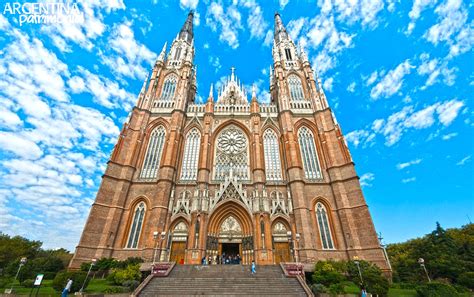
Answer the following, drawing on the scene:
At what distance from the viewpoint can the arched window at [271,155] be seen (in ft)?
77.2

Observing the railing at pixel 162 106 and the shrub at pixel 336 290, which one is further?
the railing at pixel 162 106

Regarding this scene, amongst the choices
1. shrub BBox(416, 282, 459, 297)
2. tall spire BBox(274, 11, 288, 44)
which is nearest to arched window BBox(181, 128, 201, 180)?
shrub BBox(416, 282, 459, 297)

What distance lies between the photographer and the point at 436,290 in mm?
11414

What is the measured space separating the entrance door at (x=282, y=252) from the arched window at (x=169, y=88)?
22084mm

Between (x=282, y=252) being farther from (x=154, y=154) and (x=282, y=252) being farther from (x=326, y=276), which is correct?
(x=154, y=154)

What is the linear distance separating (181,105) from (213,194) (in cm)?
1213

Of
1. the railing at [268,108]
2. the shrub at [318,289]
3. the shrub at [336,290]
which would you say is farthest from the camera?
the railing at [268,108]

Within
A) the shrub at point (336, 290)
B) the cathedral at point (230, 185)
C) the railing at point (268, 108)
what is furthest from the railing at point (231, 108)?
the shrub at point (336, 290)

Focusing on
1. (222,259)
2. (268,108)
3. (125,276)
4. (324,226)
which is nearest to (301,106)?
(268,108)

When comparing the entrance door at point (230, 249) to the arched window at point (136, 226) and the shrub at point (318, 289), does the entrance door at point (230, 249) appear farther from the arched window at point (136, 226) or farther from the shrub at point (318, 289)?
the shrub at point (318, 289)

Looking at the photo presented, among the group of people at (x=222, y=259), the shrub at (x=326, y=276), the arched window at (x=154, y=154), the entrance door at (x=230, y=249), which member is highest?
the arched window at (x=154, y=154)

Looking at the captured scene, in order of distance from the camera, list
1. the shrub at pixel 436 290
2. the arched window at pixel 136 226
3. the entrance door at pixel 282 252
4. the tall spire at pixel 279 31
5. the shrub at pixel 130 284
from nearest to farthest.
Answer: the shrub at pixel 436 290 < the shrub at pixel 130 284 < the entrance door at pixel 282 252 < the arched window at pixel 136 226 < the tall spire at pixel 279 31

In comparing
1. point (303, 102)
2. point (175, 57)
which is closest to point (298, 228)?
point (303, 102)

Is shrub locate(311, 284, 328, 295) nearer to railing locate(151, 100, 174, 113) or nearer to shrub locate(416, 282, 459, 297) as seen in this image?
shrub locate(416, 282, 459, 297)
